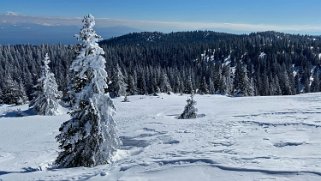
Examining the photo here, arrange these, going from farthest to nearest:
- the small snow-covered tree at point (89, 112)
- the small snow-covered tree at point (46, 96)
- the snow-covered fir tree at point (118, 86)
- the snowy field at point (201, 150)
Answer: the snow-covered fir tree at point (118, 86) < the small snow-covered tree at point (46, 96) < the small snow-covered tree at point (89, 112) < the snowy field at point (201, 150)

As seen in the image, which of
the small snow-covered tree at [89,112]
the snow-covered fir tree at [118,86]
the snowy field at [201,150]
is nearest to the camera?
the snowy field at [201,150]

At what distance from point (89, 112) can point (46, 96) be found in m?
35.8

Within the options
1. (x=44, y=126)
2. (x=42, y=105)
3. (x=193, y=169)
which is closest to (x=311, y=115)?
(x=193, y=169)

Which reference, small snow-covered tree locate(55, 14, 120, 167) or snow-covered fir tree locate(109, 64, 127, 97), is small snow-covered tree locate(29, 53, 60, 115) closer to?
snow-covered fir tree locate(109, 64, 127, 97)

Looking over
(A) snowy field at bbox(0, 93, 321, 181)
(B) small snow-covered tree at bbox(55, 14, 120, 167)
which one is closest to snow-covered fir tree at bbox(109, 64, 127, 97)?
(A) snowy field at bbox(0, 93, 321, 181)

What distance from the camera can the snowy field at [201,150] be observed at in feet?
50.0

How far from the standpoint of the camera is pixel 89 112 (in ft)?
68.7

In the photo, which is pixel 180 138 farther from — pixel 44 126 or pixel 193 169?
pixel 44 126

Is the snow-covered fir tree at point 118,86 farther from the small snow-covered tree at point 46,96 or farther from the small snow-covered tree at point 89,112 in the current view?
the small snow-covered tree at point 89,112

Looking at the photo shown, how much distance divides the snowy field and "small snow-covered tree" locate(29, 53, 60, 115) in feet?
50.6

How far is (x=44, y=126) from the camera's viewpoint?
3972 cm

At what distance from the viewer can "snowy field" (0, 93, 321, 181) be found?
50.0 ft

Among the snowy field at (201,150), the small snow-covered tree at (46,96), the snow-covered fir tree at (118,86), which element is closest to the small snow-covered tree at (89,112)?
the snowy field at (201,150)

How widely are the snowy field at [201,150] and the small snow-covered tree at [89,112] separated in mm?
1250
